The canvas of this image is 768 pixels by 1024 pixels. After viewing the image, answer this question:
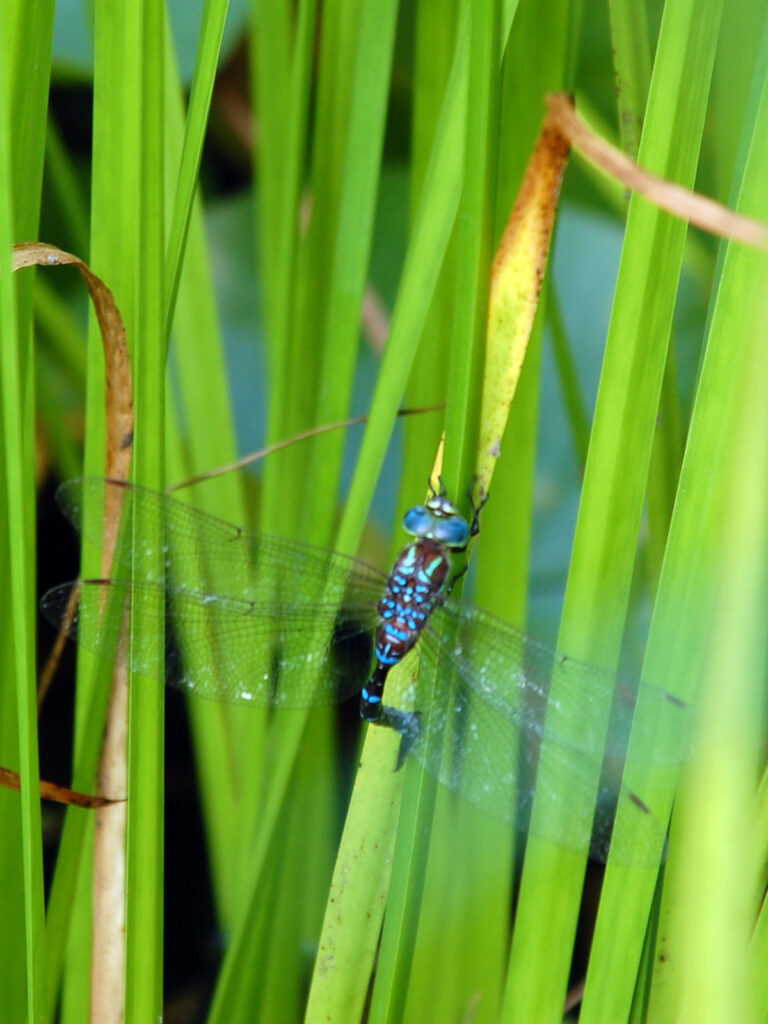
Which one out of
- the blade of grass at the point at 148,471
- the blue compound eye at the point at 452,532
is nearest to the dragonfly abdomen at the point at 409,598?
the blue compound eye at the point at 452,532

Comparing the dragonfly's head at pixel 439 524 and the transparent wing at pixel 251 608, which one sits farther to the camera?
the transparent wing at pixel 251 608

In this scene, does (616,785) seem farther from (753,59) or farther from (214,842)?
(214,842)

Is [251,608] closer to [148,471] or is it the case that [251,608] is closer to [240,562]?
[240,562]

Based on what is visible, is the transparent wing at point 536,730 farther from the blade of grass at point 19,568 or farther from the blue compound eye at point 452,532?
the blade of grass at point 19,568

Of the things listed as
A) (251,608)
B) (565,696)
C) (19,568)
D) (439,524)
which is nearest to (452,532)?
(439,524)

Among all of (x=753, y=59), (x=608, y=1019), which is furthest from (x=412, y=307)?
(x=608, y=1019)

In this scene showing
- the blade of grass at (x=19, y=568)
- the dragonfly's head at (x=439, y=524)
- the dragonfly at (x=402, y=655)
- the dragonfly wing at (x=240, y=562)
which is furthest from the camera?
the dragonfly wing at (x=240, y=562)

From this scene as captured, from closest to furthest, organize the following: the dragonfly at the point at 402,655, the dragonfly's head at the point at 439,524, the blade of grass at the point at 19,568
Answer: the blade of grass at the point at 19,568, the dragonfly at the point at 402,655, the dragonfly's head at the point at 439,524
